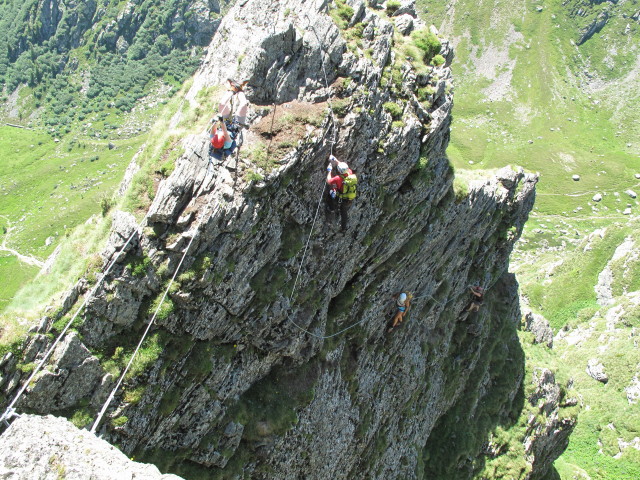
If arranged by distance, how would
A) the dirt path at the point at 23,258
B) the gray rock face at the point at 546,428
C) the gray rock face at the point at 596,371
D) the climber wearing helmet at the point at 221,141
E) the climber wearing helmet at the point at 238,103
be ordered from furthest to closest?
1. the dirt path at the point at 23,258
2. the gray rock face at the point at 596,371
3. the gray rock face at the point at 546,428
4. the climber wearing helmet at the point at 238,103
5. the climber wearing helmet at the point at 221,141

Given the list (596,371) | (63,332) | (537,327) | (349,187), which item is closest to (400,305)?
(349,187)

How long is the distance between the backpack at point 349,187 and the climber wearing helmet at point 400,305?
1169cm

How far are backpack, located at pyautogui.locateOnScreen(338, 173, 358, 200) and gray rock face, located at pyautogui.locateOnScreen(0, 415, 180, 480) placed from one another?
43.2ft

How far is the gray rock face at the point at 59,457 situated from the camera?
33.4 ft

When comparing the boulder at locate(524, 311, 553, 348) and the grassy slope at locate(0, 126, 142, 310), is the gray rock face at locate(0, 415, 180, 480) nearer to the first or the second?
the boulder at locate(524, 311, 553, 348)

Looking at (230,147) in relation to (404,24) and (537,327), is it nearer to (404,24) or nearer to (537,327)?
(404,24)

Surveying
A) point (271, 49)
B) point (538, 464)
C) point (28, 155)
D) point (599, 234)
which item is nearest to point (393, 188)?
point (271, 49)

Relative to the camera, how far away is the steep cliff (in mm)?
15922

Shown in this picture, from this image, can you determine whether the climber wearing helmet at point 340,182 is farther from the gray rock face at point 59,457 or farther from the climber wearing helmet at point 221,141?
the gray rock face at point 59,457

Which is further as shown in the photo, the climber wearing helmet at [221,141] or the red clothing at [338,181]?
the red clothing at [338,181]

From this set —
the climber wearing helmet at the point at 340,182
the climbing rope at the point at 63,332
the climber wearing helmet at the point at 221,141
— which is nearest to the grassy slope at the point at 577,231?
the climber wearing helmet at the point at 340,182

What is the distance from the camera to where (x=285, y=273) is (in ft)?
65.6

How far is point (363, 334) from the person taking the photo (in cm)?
2792

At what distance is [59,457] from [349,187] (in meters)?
14.2
